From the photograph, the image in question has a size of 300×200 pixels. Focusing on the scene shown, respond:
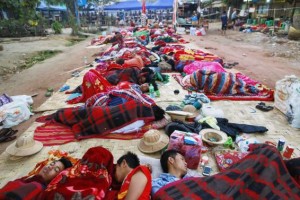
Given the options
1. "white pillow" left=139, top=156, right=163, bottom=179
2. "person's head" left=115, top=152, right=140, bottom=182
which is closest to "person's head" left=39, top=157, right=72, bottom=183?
"person's head" left=115, top=152, right=140, bottom=182

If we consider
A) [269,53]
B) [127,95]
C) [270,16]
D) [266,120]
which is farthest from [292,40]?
[127,95]

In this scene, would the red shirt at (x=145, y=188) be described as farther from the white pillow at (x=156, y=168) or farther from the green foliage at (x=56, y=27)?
the green foliage at (x=56, y=27)

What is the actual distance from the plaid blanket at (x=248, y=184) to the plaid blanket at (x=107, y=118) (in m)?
1.46

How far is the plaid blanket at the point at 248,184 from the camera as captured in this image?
150 centimetres

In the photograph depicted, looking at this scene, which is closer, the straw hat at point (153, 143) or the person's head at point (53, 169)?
the person's head at point (53, 169)

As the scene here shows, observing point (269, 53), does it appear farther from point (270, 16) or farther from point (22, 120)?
point (270, 16)

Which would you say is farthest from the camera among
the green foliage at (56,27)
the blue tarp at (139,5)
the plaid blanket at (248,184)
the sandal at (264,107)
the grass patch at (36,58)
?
the blue tarp at (139,5)

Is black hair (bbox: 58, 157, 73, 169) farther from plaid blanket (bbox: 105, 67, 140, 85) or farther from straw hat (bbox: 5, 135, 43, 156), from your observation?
plaid blanket (bbox: 105, 67, 140, 85)

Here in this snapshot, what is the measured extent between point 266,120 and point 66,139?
277cm

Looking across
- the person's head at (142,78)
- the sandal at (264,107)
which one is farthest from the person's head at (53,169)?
the sandal at (264,107)

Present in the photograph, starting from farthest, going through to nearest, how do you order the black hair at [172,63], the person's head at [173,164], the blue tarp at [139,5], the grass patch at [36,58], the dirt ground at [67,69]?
the blue tarp at [139,5] < the grass patch at [36,58] < the black hair at [172,63] < the dirt ground at [67,69] < the person's head at [173,164]

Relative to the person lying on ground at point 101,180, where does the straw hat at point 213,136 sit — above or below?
below

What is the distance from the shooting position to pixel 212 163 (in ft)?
7.95

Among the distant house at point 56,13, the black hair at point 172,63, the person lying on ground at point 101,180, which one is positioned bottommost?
the person lying on ground at point 101,180
